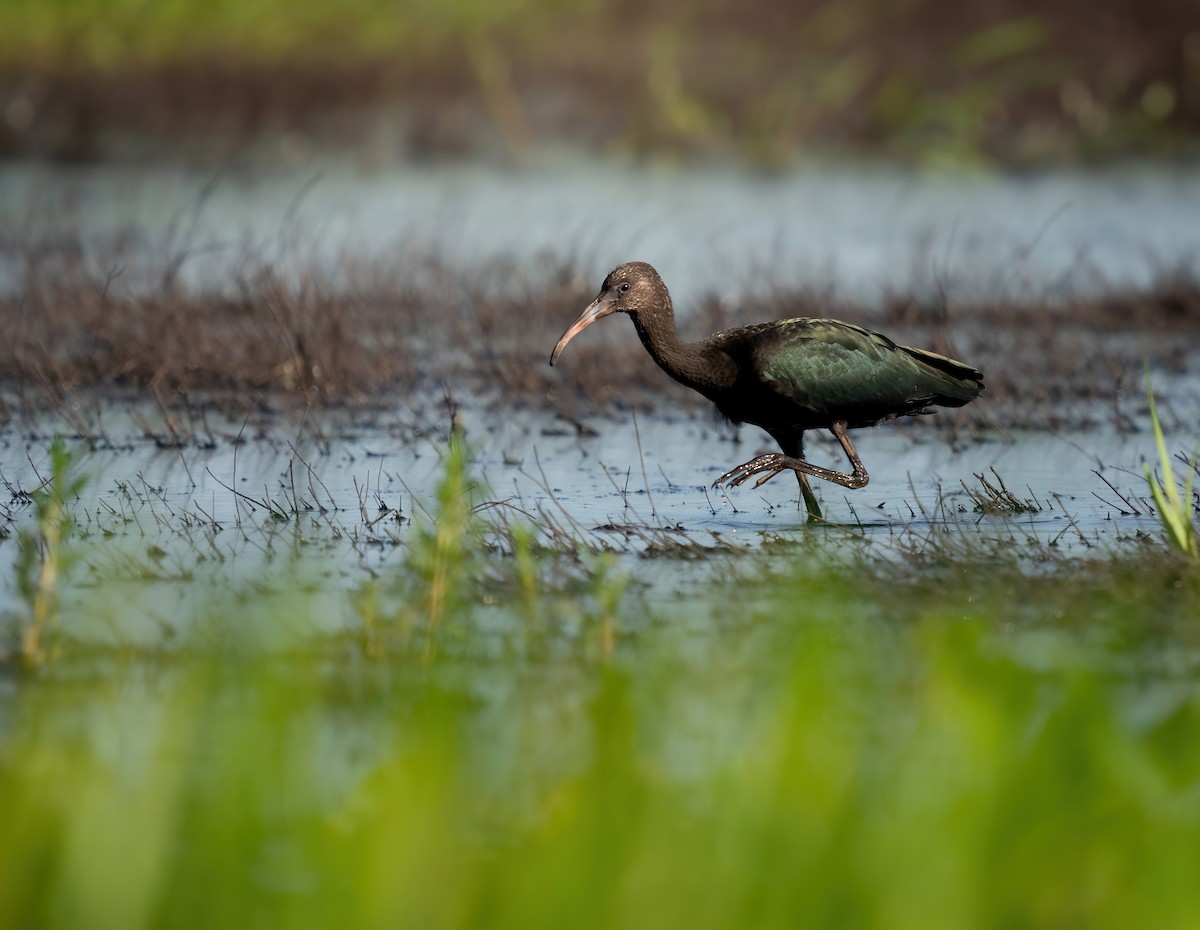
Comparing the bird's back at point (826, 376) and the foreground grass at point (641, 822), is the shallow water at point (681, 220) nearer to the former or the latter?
the bird's back at point (826, 376)

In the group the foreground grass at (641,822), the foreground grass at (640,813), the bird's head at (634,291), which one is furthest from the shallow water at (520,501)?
the foreground grass at (641,822)

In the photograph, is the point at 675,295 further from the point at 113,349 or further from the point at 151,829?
the point at 151,829

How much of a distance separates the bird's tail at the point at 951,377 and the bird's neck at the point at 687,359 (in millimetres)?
621

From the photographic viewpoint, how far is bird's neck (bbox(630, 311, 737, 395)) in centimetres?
654

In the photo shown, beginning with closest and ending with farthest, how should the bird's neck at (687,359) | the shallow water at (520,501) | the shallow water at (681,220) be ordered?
the shallow water at (520,501) → the bird's neck at (687,359) → the shallow water at (681,220)

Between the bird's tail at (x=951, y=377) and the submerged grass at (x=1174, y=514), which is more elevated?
the bird's tail at (x=951, y=377)

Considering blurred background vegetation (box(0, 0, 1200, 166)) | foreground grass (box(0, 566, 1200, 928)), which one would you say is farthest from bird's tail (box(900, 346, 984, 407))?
blurred background vegetation (box(0, 0, 1200, 166))

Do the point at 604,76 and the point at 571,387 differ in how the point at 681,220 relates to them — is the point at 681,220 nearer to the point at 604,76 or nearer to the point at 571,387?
the point at 571,387

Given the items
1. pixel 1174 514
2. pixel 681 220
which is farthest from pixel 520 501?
pixel 681 220

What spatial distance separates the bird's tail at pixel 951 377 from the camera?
662cm

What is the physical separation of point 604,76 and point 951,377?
49.4 feet

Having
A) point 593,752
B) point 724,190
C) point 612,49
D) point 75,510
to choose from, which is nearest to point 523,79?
point 612,49

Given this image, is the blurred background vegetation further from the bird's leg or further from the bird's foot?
the bird's foot

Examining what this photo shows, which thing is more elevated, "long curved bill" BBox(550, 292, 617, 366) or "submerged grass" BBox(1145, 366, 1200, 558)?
"long curved bill" BBox(550, 292, 617, 366)
